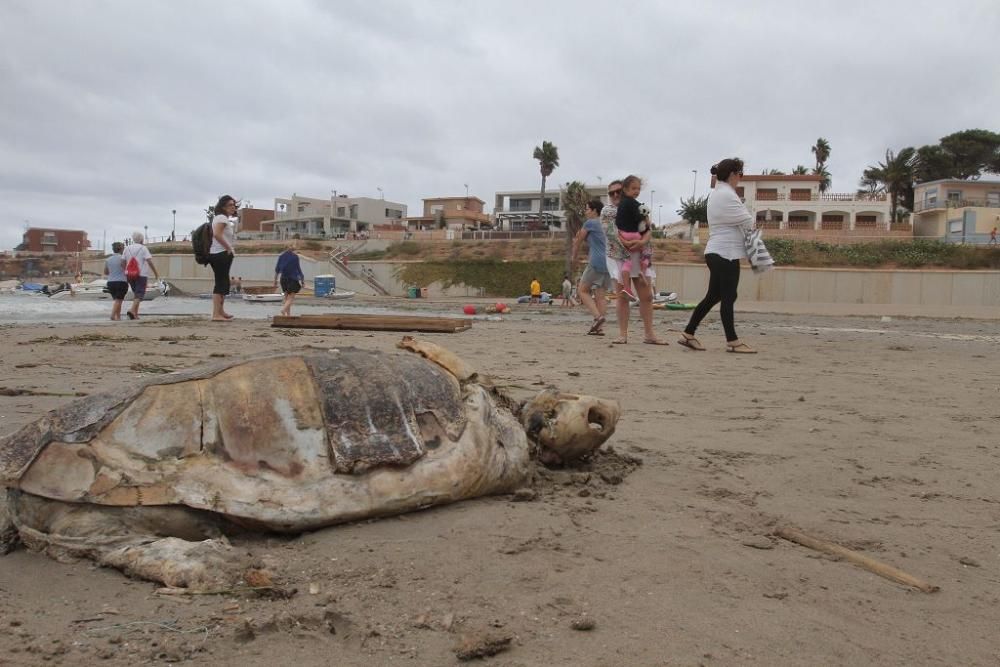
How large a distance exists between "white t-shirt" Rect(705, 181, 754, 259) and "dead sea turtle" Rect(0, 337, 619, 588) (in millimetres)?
5574

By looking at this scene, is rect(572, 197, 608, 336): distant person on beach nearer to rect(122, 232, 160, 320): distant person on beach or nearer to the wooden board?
the wooden board

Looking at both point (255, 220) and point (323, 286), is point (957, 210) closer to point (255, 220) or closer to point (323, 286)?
point (323, 286)

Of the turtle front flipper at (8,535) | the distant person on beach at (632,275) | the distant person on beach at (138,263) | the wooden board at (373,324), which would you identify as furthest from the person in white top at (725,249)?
the distant person on beach at (138,263)

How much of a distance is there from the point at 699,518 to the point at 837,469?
0.98m

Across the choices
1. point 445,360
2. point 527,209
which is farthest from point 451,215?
point 445,360

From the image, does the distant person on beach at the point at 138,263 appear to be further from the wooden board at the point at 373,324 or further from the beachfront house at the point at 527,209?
the beachfront house at the point at 527,209

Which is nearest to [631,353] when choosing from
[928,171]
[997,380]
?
[997,380]

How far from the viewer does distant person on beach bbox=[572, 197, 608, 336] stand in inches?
372

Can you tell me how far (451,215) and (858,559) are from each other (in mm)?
87883

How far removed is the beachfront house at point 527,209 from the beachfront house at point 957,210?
102ft

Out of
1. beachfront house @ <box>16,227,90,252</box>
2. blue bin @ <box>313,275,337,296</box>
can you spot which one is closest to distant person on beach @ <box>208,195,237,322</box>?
blue bin @ <box>313,275,337,296</box>

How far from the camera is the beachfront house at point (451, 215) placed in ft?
286

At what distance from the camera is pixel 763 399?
4.73 m

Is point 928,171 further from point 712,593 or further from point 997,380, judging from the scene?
point 712,593
